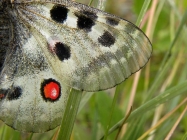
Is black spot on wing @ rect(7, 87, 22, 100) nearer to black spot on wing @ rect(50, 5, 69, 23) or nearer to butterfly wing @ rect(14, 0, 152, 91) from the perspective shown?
butterfly wing @ rect(14, 0, 152, 91)

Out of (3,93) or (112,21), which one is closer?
(112,21)

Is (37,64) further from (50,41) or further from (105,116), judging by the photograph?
(105,116)

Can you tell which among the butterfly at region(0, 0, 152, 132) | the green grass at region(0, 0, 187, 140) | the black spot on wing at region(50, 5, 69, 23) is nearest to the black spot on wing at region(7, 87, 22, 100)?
the butterfly at region(0, 0, 152, 132)

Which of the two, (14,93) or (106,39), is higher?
(106,39)

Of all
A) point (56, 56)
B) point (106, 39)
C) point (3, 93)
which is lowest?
point (3, 93)

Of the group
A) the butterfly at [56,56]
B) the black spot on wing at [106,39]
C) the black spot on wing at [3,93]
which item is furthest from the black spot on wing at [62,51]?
the black spot on wing at [3,93]

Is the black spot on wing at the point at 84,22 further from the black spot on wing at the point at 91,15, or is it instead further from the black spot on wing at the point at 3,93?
the black spot on wing at the point at 3,93

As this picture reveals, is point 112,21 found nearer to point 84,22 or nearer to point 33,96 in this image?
point 84,22

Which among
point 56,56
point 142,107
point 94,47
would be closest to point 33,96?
point 56,56
